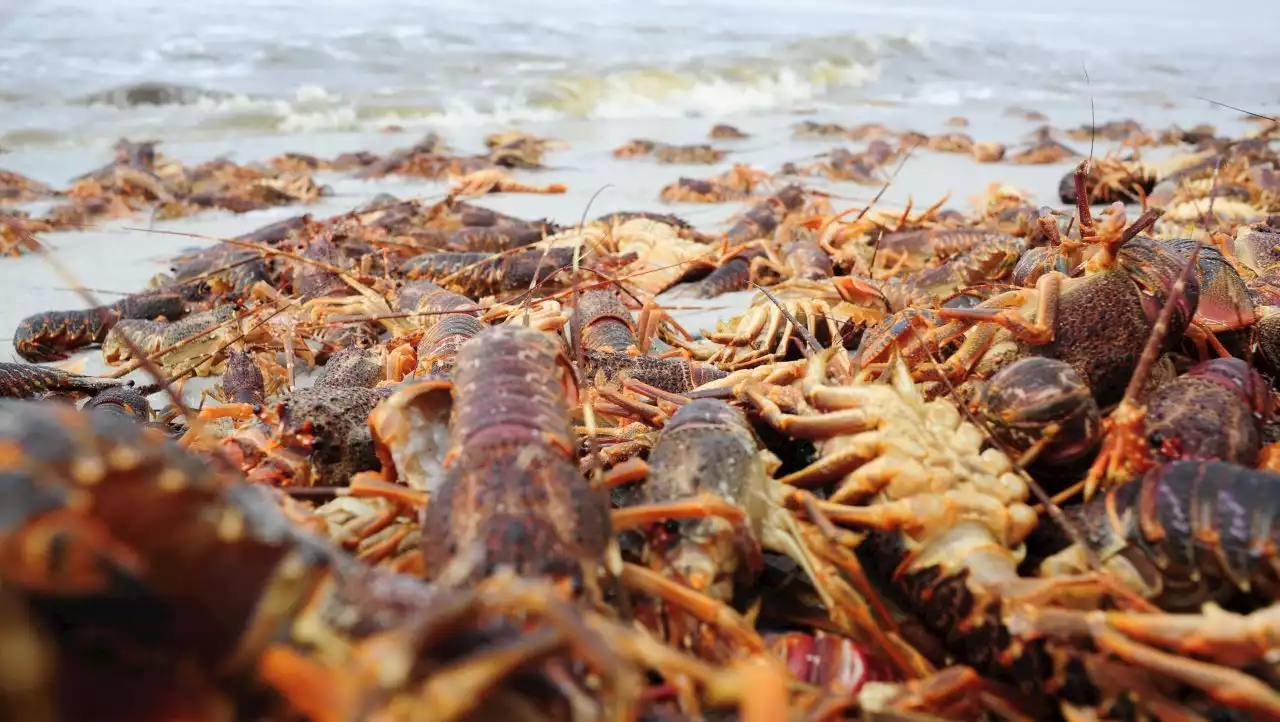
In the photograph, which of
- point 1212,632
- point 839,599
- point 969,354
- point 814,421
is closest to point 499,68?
point 969,354

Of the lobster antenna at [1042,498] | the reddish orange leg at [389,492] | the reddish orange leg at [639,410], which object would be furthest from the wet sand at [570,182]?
the reddish orange leg at [389,492]

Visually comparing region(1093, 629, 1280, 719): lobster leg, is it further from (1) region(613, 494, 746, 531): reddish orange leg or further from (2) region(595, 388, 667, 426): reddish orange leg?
(2) region(595, 388, 667, 426): reddish orange leg

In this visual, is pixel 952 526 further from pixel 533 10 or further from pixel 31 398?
pixel 533 10

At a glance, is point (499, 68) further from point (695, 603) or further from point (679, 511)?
point (695, 603)

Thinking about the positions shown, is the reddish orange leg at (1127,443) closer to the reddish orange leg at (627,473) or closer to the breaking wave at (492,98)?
the reddish orange leg at (627,473)

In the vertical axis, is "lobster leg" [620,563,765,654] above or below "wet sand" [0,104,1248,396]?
above

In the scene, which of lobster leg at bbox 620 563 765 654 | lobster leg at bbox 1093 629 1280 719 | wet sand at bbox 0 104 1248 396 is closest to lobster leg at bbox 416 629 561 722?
lobster leg at bbox 620 563 765 654

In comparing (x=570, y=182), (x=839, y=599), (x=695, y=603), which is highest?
(x=695, y=603)
